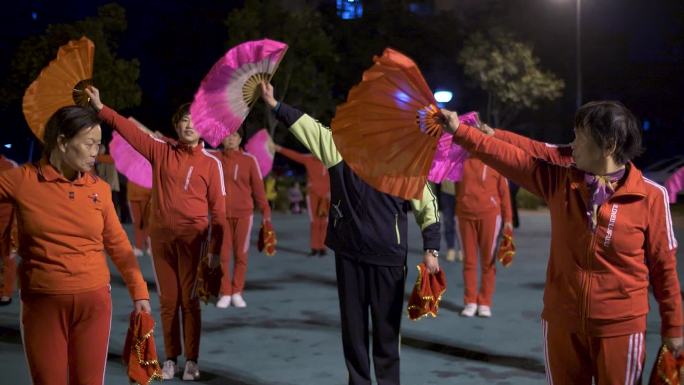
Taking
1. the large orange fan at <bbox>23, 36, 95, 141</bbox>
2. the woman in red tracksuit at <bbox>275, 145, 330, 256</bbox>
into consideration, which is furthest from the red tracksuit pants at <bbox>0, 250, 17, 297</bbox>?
the woman in red tracksuit at <bbox>275, 145, 330, 256</bbox>

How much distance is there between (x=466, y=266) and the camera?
954cm

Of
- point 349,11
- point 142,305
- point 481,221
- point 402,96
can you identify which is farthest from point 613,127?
point 349,11

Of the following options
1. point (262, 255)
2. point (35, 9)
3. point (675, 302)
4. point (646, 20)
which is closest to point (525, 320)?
point (675, 302)

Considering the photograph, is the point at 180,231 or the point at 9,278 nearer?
the point at 180,231

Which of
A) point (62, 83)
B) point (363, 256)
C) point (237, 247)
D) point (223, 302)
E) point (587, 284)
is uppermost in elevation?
point (62, 83)

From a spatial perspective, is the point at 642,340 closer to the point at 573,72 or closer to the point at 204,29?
the point at 204,29

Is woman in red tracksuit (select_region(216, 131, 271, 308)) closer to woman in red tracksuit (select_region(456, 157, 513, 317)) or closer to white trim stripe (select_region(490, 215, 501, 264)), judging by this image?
woman in red tracksuit (select_region(456, 157, 513, 317))

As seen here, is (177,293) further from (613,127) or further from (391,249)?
(613,127)

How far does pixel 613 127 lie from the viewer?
3658mm

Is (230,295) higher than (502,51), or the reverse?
(502,51)

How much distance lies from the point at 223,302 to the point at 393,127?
21.6ft

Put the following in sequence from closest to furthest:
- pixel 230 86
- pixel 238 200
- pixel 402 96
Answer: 1. pixel 402 96
2. pixel 230 86
3. pixel 238 200

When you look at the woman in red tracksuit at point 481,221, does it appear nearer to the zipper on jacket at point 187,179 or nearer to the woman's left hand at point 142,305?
the zipper on jacket at point 187,179

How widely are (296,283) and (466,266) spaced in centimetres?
317
